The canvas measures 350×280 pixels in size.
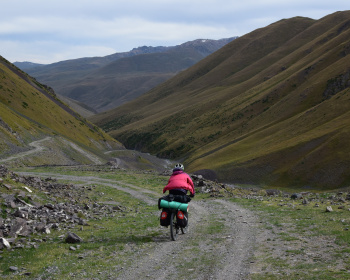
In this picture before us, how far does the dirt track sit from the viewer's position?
1202 centimetres

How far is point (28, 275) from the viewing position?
1239cm

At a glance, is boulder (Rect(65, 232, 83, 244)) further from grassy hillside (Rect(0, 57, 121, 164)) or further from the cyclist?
grassy hillside (Rect(0, 57, 121, 164))

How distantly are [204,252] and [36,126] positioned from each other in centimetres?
9766

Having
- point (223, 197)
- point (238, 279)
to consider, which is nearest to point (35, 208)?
point (238, 279)

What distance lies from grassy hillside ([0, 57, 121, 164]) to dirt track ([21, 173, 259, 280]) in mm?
56060

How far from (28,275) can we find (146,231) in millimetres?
7286

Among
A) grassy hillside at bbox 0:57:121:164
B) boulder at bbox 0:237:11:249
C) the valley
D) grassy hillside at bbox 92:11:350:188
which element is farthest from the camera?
grassy hillside at bbox 0:57:121:164

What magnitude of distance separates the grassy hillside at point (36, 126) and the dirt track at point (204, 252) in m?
56.1

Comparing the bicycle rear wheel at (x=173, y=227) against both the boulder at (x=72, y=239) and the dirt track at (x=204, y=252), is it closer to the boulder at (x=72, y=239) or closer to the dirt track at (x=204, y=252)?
the dirt track at (x=204, y=252)

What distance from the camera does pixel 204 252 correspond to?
1443 centimetres

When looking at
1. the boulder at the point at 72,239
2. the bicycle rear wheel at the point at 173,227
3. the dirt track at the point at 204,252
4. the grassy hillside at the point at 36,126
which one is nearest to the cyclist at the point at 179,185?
the bicycle rear wheel at the point at 173,227

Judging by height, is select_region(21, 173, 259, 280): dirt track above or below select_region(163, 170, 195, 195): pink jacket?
below

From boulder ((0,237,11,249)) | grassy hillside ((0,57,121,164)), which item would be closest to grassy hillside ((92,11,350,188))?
grassy hillside ((0,57,121,164))

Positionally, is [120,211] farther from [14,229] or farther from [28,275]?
[28,275]
